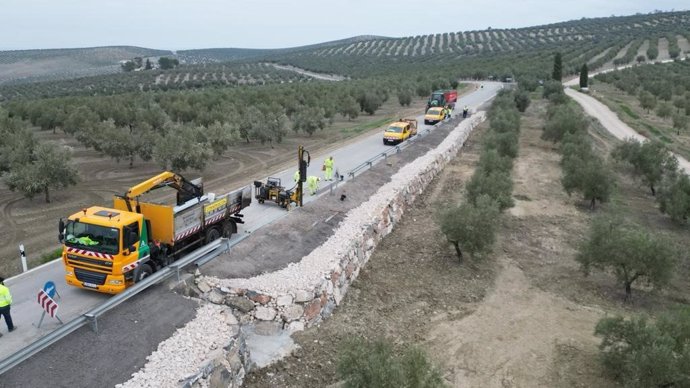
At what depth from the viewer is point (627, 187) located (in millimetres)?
33844

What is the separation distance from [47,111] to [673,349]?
53.4 meters

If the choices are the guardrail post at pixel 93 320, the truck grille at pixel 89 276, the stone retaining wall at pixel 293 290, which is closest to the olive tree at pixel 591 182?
the stone retaining wall at pixel 293 290

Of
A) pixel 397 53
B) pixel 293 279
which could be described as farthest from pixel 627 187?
pixel 397 53

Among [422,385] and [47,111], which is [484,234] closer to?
[422,385]

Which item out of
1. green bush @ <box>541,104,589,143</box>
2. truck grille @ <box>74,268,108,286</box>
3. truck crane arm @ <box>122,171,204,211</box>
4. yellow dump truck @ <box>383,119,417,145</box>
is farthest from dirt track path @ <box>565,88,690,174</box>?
truck grille @ <box>74,268,108,286</box>

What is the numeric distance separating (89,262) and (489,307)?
12331 millimetres

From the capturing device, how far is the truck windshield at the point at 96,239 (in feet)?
42.6

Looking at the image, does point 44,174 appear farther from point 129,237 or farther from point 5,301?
point 5,301

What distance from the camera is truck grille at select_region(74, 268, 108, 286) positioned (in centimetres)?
1311

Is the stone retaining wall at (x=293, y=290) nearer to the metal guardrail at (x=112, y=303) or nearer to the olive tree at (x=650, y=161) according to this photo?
the metal guardrail at (x=112, y=303)

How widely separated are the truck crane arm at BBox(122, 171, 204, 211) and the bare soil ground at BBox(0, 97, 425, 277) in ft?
20.3

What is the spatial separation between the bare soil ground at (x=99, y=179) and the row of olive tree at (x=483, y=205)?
12415 mm

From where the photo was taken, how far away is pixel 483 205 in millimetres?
20656

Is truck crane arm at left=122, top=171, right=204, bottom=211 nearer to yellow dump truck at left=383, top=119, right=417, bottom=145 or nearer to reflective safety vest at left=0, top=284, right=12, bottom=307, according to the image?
reflective safety vest at left=0, top=284, right=12, bottom=307
